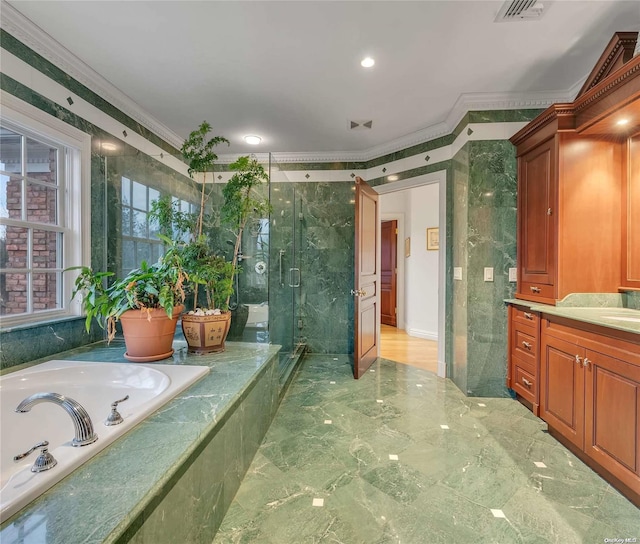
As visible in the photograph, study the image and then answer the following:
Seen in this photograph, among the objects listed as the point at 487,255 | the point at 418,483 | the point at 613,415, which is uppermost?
the point at 487,255

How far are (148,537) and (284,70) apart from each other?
8.51ft

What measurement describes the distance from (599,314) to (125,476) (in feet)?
8.21

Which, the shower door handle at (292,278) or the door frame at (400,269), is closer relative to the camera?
the shower door handle at (292,278)

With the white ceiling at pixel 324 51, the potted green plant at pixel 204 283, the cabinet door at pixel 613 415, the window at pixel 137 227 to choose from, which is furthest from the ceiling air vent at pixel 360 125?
the cabinet door at pixel 613 415

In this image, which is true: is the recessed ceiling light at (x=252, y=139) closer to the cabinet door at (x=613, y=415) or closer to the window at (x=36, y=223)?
the window at (x=36, y=223)

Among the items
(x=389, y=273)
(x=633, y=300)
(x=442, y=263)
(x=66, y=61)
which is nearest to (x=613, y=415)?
(x=633, y=300)

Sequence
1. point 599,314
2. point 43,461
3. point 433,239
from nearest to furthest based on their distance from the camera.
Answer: point 43,461 → point 599,314 → point 433,239

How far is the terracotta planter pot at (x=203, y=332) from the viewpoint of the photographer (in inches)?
85.1

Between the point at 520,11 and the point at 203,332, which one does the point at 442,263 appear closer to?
the point at 520,11

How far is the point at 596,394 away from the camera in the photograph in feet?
5.49

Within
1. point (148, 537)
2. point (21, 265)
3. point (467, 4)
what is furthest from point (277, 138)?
point (148, 537)

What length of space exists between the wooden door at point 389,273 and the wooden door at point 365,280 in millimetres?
2014

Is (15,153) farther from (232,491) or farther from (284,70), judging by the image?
(232,491)

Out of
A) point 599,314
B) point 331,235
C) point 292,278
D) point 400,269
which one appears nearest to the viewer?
point 599,314
